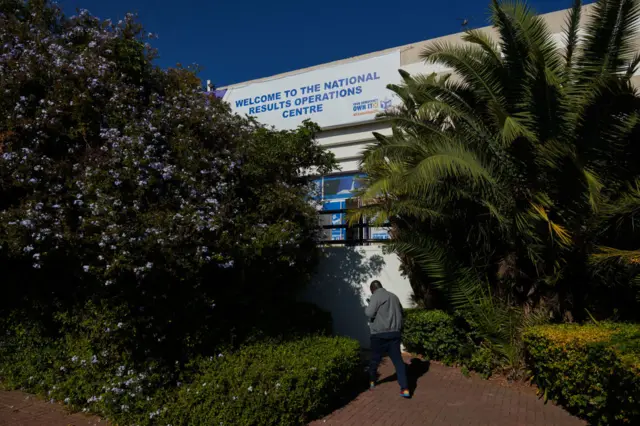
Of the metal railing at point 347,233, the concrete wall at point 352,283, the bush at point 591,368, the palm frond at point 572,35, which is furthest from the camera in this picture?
the metal railing at point 347,233

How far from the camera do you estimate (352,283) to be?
30.3ft

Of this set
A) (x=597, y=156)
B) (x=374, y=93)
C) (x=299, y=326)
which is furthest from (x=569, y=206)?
(x=374, y=93)

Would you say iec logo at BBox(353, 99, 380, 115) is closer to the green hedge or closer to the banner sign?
the banner sign

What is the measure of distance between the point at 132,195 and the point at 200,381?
2.32 m

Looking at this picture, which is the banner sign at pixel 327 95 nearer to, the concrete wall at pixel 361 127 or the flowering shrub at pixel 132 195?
the concrete wall at pixel 361 127

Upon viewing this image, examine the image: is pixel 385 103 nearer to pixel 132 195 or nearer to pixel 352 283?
pixel 352 283

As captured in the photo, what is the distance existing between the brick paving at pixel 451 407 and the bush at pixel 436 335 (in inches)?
19.9

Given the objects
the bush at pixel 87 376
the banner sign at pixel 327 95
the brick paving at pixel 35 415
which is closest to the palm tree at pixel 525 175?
the bush at pixel 87 376

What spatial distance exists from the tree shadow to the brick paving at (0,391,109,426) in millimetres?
3837

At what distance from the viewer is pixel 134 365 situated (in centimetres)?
607

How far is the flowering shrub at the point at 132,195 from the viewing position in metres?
5.75

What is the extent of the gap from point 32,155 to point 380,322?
16.4ft

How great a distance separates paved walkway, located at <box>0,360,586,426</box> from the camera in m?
5.70

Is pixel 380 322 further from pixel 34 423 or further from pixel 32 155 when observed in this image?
pixel 32 155
